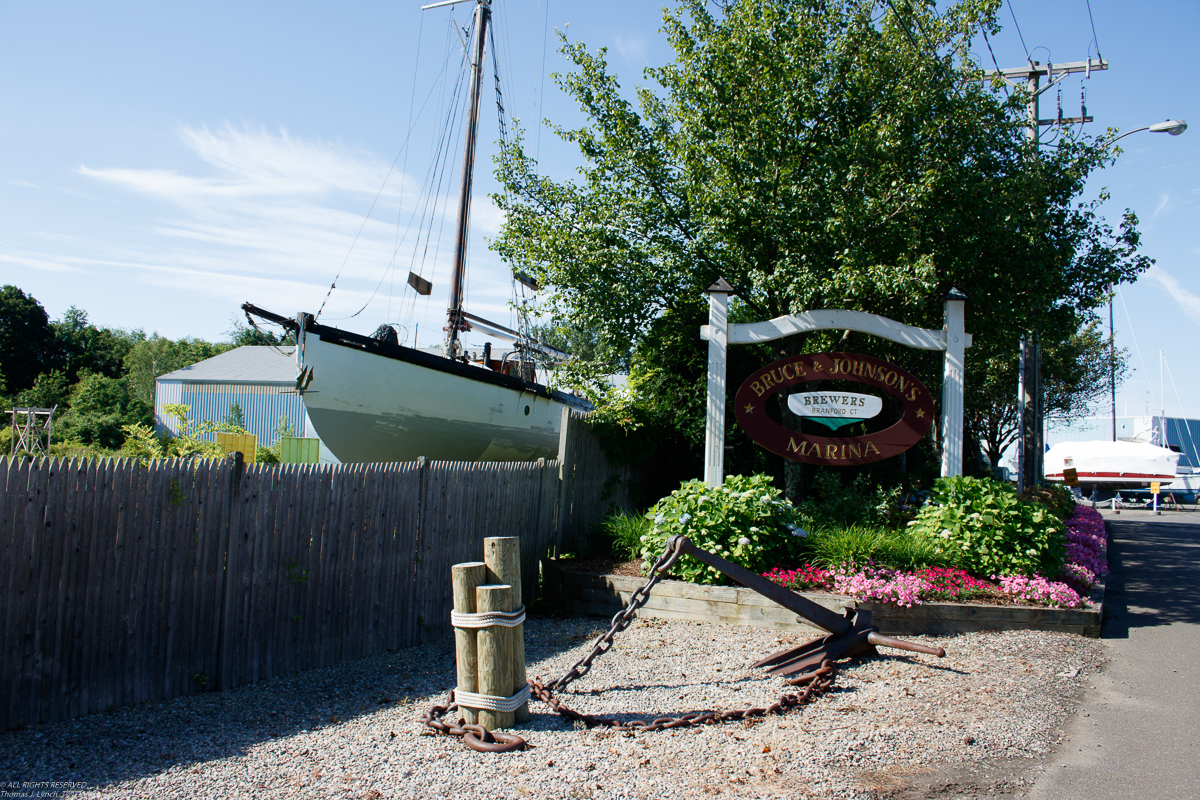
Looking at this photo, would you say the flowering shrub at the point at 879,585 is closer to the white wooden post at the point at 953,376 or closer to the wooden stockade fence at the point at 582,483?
the white wooden post at the point at 953,376

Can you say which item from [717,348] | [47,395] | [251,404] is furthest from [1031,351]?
[47,395]

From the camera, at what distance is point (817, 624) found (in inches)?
223

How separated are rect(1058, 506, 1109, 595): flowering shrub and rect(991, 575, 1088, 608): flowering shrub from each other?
0.84m

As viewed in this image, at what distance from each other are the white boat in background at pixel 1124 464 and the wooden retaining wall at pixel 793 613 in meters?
27.1

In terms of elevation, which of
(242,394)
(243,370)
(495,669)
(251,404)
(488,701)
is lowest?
(488,701)

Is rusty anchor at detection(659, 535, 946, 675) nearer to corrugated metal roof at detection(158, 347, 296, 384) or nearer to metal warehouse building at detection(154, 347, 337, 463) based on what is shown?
metal warehouse building at detection(154, 347, 337, 463)

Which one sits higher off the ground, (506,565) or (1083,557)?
(506,565)

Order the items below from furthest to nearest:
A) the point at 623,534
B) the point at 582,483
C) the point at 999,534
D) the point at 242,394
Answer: the point at 242,394 → the point at 582,483 → the point at 623,534 → the point at 999,534

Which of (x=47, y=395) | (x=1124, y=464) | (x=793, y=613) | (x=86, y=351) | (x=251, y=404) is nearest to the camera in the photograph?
(x=793, y=613)

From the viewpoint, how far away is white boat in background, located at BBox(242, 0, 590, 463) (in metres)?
10.8

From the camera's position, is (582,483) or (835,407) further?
(582,483)

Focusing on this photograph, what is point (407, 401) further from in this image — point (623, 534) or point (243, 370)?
point (243, 370)

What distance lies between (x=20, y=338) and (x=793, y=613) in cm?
6359

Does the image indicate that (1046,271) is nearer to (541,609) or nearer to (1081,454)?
(541,609)
